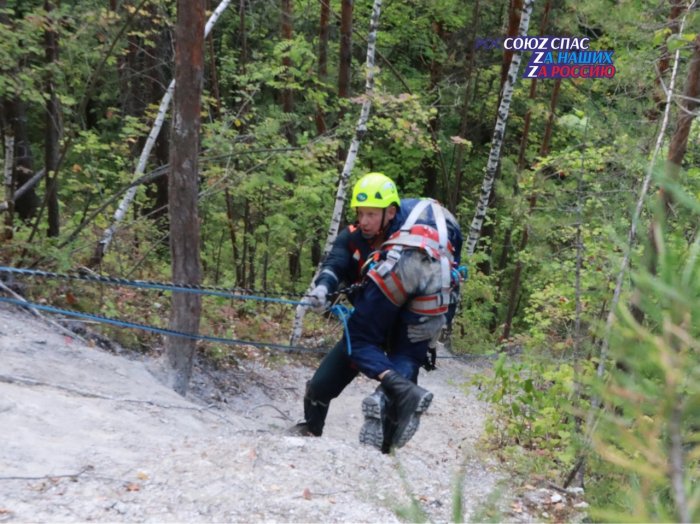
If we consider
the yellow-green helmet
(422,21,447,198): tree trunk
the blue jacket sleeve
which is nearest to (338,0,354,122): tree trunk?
(422,21,447,198): tree trunk

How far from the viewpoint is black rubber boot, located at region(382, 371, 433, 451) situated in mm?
4219

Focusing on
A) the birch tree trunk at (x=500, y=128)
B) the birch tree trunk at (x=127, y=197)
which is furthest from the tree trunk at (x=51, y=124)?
the birch tree trunk at (x=500, y=128)

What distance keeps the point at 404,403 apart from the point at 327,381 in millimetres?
951

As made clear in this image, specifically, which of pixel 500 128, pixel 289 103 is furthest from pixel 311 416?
pixel 289 103

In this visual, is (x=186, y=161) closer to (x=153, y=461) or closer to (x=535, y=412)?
(x=153, y=461)

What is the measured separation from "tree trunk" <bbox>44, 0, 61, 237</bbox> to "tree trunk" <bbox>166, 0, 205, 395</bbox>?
2.43 metres

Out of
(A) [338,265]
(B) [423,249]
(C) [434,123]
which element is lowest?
(A) [338,265]

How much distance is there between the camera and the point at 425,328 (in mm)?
4652

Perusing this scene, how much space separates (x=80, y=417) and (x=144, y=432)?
45cm

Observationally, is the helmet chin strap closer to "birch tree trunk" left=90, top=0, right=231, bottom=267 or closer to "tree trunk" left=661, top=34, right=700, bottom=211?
"tree trunk" left=661, top=34, right=700, bottom=211

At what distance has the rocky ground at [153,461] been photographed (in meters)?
3.17

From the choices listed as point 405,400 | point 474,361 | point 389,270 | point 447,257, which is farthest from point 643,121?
point 474,361

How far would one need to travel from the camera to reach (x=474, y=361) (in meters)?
14.4

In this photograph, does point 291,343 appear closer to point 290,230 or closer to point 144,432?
point 290,230
